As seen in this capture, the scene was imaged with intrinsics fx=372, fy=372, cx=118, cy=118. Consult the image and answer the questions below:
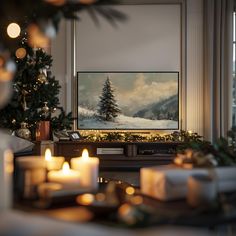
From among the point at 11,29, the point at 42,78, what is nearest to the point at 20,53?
the point at 42,78

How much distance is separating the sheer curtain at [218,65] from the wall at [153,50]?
133mm

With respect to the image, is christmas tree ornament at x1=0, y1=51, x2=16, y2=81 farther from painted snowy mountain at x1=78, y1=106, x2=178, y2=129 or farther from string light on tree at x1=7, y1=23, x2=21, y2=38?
painted snowy mountain at x1=78, y1=106, x2=178, y2=129

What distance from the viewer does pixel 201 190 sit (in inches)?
45.1

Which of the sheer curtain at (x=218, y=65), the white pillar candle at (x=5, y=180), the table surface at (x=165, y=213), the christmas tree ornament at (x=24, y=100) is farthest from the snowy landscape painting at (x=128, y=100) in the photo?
the white pillar candle at (x=5, y=180)

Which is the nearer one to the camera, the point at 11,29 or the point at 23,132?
the point at 11,29

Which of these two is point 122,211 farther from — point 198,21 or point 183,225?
point 198,21

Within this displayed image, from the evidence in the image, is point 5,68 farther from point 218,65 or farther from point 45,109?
point 218,65

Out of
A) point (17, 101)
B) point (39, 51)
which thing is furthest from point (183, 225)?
point (39, 51)

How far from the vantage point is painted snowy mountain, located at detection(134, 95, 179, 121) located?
4.93 meters

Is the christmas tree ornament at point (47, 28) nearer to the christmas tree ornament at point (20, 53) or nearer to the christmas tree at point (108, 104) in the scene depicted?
the christmas tree ornament at point (20, 53)

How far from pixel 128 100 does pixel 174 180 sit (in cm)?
373

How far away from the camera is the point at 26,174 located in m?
Result: 1.28

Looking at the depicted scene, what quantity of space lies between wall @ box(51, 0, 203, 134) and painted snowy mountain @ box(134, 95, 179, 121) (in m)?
0.12

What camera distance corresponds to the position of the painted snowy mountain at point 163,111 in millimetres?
4926
